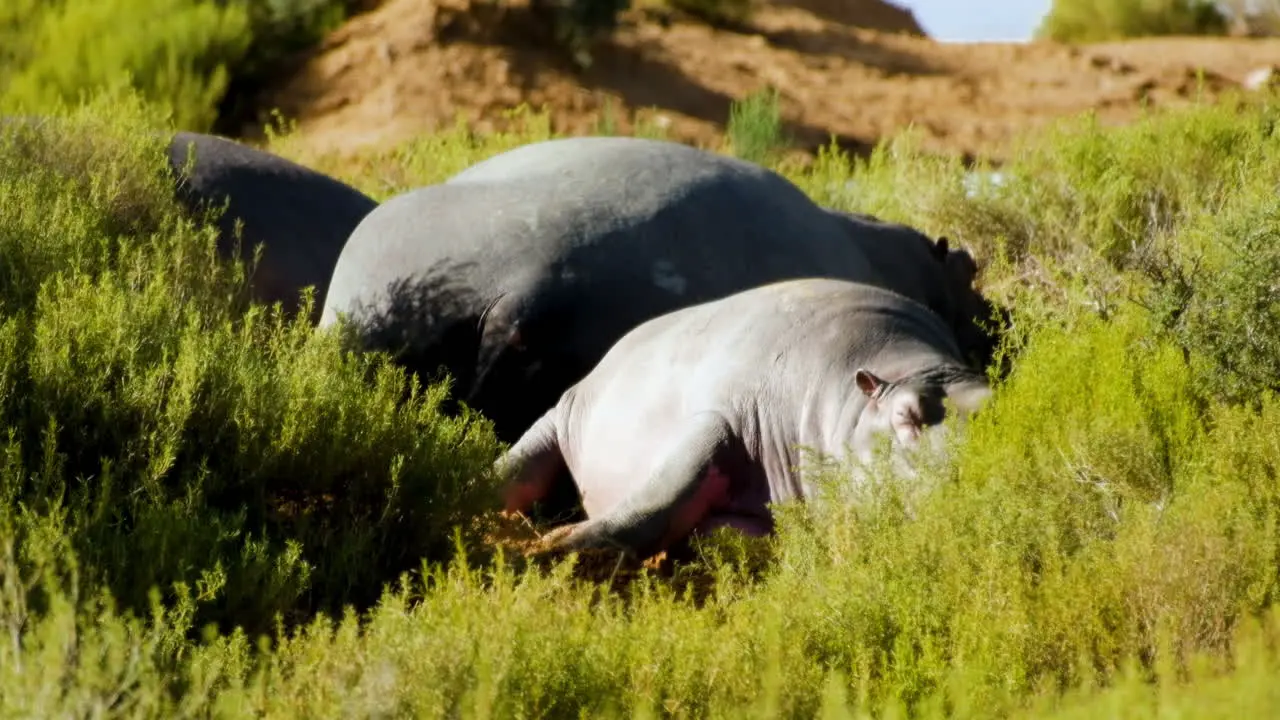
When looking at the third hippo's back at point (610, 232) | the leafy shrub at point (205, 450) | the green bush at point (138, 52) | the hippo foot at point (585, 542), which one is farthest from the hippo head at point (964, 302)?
the green bush at point (138, 52)

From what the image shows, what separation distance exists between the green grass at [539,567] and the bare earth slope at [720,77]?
384 inches

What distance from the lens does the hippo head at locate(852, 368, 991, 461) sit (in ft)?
21.5

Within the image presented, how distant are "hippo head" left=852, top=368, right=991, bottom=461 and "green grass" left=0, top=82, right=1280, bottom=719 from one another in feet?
0.54

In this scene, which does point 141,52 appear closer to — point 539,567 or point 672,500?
point 672,500

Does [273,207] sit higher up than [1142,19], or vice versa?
[273,207]

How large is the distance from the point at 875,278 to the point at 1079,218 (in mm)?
1562

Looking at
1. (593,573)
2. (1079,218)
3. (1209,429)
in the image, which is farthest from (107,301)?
(1079,218)

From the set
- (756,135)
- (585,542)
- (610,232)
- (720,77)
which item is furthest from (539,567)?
(720,77)

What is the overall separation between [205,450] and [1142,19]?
992 inches

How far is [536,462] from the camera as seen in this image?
26.1 ft

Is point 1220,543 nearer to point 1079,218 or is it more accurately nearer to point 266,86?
point 1079,218

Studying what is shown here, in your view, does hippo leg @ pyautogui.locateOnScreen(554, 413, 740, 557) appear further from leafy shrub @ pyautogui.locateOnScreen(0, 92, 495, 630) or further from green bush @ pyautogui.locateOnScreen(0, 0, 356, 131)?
green bush @ pyautogui.locateOnScreen(0, 0, 356, 131)

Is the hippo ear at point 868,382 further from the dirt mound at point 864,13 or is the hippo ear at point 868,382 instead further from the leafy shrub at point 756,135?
the dirt mound at point 864,13

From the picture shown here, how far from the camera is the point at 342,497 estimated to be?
6.48 m
